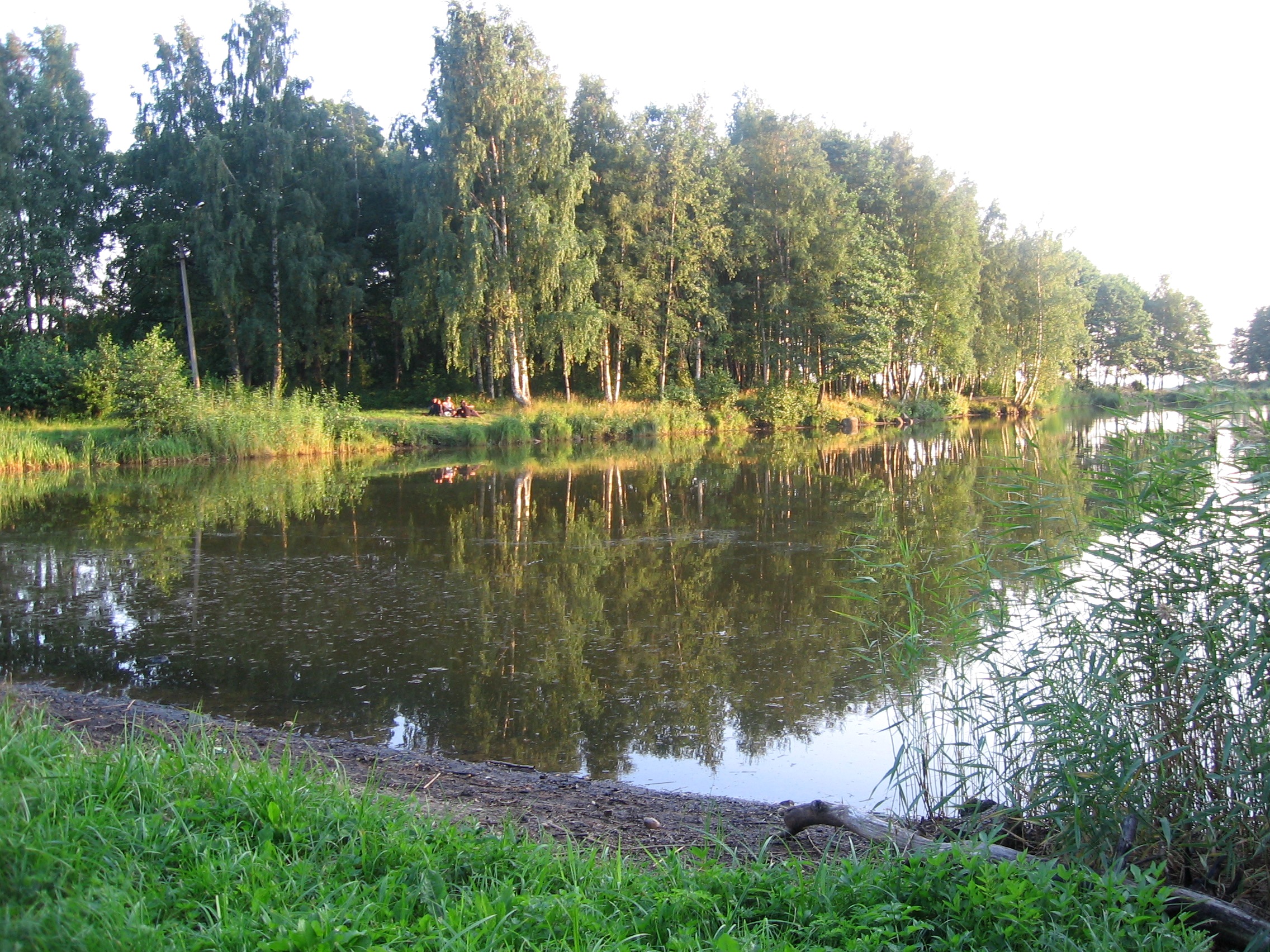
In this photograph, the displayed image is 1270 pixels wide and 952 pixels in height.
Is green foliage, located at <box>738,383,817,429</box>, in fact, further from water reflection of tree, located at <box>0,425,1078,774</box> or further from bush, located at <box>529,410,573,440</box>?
water reflection of tree, located at <box>0,425,1078,774</box>

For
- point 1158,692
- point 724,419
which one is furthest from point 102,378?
point 1158,692

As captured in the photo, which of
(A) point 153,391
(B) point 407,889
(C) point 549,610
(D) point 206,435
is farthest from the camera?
(D) point 206,435

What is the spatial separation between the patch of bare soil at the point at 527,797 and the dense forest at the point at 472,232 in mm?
26285

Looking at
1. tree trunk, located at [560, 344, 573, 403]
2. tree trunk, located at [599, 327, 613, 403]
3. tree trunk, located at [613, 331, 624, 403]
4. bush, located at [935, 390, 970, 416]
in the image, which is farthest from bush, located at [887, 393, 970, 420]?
tree trunk, located at [560, 344, 573, 403]

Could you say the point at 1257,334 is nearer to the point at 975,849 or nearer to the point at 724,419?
the point at 724,419

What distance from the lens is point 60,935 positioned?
215cm

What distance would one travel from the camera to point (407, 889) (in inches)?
108

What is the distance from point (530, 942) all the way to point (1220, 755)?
269cm

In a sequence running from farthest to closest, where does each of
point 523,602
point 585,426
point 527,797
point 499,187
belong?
point 585,426
point 499,187
point 523,602
point 527,797

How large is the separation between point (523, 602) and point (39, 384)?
24.0 meters

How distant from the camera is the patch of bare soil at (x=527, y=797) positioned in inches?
152

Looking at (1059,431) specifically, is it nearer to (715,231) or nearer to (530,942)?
(715,231)

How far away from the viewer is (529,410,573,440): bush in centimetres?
3194

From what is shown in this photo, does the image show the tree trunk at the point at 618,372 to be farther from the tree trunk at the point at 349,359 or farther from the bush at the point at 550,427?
the tree trunk at the point at 349,359
